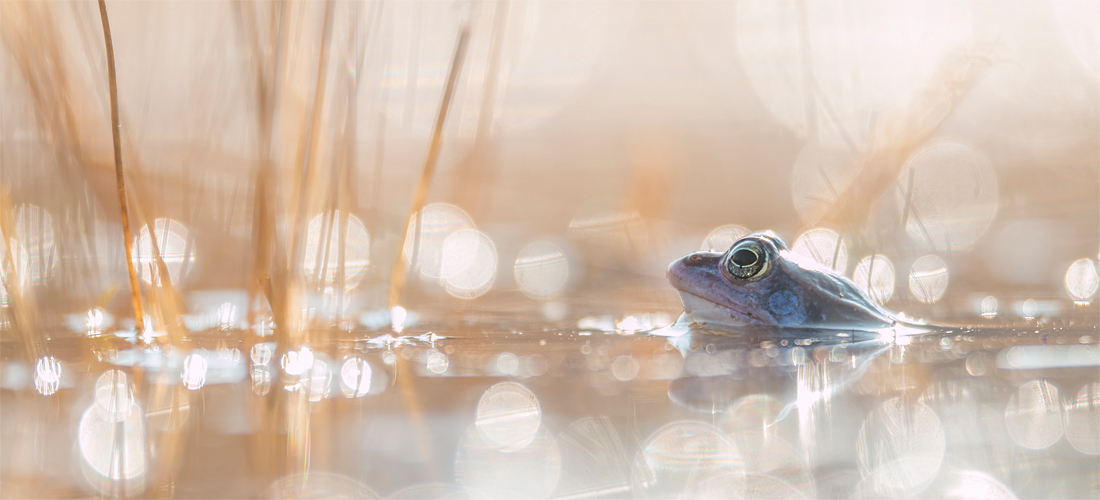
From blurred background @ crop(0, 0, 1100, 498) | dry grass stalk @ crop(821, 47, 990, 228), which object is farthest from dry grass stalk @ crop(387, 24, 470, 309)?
dry grass stalk @ crop(821, 47, 990, 228)

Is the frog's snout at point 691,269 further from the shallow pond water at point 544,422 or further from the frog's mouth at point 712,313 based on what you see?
the shallow pond water at point 544,422

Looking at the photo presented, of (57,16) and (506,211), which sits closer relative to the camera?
(57,16)

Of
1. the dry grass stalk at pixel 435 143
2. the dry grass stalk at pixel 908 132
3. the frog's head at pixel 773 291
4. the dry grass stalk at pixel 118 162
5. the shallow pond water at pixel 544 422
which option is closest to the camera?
the shallow pond water at pixel 544 422

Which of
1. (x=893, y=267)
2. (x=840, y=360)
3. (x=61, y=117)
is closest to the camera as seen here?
(x=840, y=360)

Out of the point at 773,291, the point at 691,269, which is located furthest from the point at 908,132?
the point at 691,269

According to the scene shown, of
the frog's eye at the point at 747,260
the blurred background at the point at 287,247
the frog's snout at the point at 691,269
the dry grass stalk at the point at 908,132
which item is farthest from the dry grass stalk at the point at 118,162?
the dry grass stalk at the point at 908,132

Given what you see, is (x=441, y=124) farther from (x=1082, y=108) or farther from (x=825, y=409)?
(x=1082, y=108)

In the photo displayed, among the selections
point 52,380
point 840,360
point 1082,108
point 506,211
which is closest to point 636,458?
point 840,360

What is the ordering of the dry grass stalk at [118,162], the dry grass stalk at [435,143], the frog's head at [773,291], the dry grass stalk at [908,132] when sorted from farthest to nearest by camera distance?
the dry grass stalk at [908,132] < the frog's head at [773,291] < the dry grass stalk at [435,143] < the dry grass stalk at [118,162]
